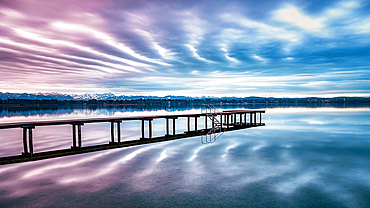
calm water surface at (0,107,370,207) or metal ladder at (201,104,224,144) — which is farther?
metal ladder at (201,104,224,144)

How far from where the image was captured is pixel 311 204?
8578 millimetres

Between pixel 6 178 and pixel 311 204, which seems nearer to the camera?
pixel 311 204

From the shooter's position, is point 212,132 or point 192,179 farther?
point 212,132

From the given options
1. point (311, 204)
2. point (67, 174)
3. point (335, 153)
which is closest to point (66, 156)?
→ point (67, 174)

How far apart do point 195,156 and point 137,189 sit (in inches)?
273

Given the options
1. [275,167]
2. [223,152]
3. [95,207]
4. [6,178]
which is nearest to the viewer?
Answer: [95,207]

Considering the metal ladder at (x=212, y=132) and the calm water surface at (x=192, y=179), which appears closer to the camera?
the calm water surface at (x=192, y=179)

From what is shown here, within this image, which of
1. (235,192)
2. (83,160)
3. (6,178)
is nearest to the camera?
(235,192)

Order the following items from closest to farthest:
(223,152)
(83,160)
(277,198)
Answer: (277,198), (83,160), (223,152)

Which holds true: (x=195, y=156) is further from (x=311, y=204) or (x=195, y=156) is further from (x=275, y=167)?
(x=311, y=204)

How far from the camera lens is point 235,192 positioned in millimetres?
9766

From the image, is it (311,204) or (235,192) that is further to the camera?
(235,192)

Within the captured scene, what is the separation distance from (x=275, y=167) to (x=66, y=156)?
1505cm

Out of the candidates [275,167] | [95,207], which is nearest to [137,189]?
[95,207]
